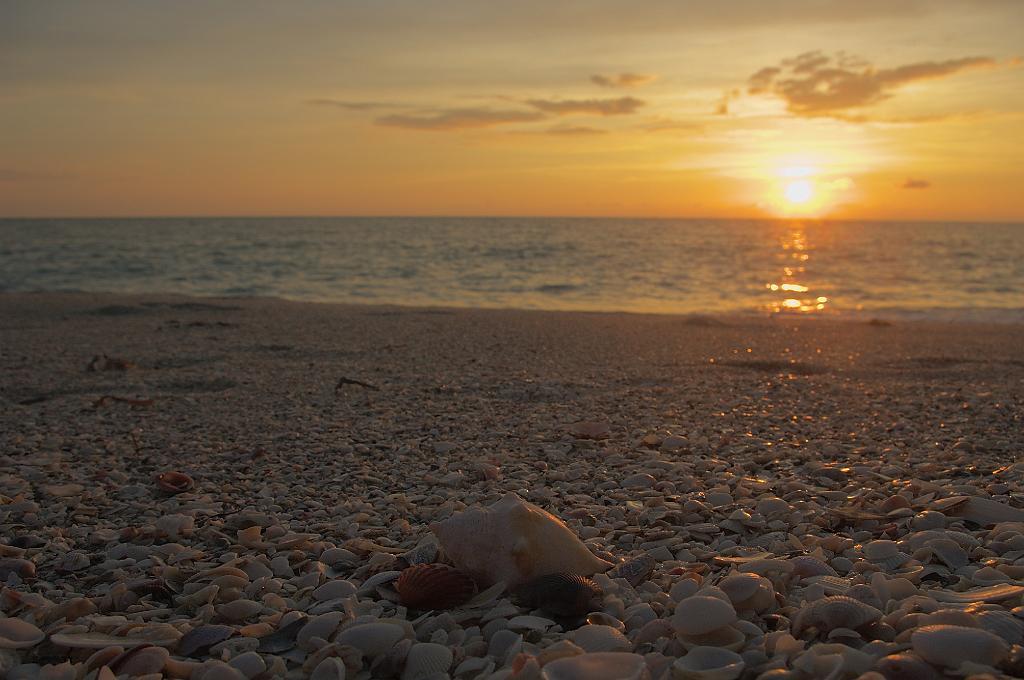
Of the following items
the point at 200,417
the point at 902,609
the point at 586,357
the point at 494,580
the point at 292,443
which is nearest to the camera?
the point at 902,609

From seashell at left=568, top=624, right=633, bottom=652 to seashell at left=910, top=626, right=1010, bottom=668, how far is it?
62cm

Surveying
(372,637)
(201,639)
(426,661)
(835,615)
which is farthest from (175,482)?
(835,615)

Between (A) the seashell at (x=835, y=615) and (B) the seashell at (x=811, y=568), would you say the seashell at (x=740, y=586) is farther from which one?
(B) the seashell at (x=811, y=568)

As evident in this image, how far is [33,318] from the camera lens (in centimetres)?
1009

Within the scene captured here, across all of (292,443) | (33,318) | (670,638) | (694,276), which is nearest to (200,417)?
(292,443)

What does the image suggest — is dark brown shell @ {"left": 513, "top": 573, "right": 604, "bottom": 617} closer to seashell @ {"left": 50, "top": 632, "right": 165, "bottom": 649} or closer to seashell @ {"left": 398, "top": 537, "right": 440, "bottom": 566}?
seashell @ {"left": 398, "top": 537, "right": 440, "bottom": 566}

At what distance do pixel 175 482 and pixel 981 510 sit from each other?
3.11 metres

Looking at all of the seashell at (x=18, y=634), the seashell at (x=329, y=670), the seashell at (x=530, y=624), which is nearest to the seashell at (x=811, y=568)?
the seashell at (x=530, y=624)

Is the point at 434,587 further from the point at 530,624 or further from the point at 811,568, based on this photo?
the point at 811,568

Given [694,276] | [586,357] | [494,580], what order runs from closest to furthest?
1. [494,580]
2. [586,357]
3. [694,276]

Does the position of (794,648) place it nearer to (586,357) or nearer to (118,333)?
(586,357)

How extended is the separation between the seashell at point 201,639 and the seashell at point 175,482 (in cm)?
139

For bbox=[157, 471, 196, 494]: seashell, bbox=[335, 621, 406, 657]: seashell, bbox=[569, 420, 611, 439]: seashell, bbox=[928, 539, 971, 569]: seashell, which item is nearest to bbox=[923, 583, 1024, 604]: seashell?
bbox=[928, 539, 971, 569]: seashell

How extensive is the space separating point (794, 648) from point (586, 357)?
18.0 ft
